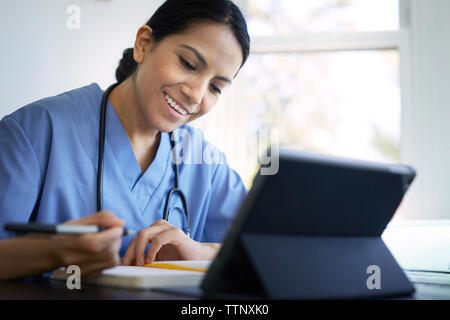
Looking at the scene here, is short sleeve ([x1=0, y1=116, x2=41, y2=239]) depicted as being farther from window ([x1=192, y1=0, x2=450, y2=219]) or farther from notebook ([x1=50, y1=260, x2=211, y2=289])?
window ([x1=192, y1=0, x2=450, y2=219])

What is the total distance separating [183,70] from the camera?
1.06 metres

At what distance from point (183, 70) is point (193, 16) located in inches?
4.7

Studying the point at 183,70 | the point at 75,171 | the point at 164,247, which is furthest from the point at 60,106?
the point at 164,247

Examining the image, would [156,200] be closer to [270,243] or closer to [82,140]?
[82,140]

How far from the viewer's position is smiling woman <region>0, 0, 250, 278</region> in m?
0.92

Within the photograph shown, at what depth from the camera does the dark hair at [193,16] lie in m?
1.07

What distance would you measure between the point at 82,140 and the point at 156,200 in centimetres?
21

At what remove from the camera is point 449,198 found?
1967 mm

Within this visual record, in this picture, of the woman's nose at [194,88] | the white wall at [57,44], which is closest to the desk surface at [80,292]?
the woman's nose at [194,88]

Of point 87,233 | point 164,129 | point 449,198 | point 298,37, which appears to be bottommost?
point 87,233

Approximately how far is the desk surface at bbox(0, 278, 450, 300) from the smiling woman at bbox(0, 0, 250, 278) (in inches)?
9.6

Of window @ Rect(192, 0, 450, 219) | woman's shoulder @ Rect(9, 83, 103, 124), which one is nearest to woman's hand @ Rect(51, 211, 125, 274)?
woman's shoulder @ Rect(9, 83, 103, 124)

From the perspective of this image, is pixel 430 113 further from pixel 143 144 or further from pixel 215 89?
pixel 143 144
